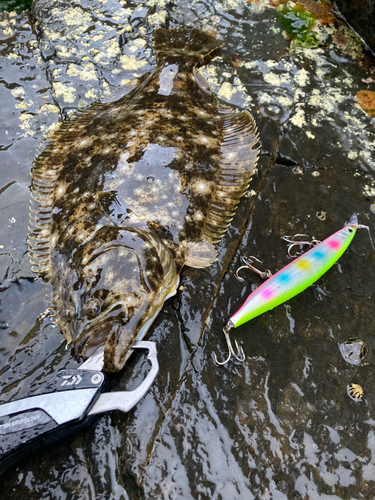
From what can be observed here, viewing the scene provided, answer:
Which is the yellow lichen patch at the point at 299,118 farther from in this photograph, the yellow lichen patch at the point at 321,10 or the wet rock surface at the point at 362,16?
the yellow lichen patch at the point at 321,10

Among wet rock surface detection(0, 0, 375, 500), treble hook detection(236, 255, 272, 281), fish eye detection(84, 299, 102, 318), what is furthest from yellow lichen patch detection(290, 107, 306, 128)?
fish eye detection(84, 299, 102, 318)

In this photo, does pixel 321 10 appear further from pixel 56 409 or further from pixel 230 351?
pixel 56 409

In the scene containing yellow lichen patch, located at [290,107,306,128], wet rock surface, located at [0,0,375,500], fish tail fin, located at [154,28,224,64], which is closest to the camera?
wet rock surface, located at [0,0,375,500]

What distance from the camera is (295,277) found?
2.74 m

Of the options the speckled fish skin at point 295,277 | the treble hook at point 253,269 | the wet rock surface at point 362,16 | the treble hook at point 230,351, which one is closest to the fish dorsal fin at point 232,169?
the treble hook at point 253,269

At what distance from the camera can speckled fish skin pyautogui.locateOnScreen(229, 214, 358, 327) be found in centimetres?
264

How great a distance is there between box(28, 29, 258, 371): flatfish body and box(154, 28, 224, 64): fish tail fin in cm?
26

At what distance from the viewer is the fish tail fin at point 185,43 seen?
4298 mm

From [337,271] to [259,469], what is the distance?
5.58ft

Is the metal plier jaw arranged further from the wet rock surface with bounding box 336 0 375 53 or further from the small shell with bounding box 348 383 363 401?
the wet rock surface with bounding box 336 0 375 53

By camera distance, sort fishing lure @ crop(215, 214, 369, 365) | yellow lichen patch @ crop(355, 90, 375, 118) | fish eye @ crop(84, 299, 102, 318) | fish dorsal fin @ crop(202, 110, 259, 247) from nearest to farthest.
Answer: fish eye @ crop(84, 299, 102, 318) < fishing lure @ crop(215, 214, 369, 365) < fish dorsal fin @ crop(202, 110, 259, 247) < yellow lichen patch @ crop(355, 90, 375, 118)

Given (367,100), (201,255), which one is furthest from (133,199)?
(367,100)

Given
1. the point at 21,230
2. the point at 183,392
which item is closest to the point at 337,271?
the point at 183,392

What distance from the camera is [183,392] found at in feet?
8.10
